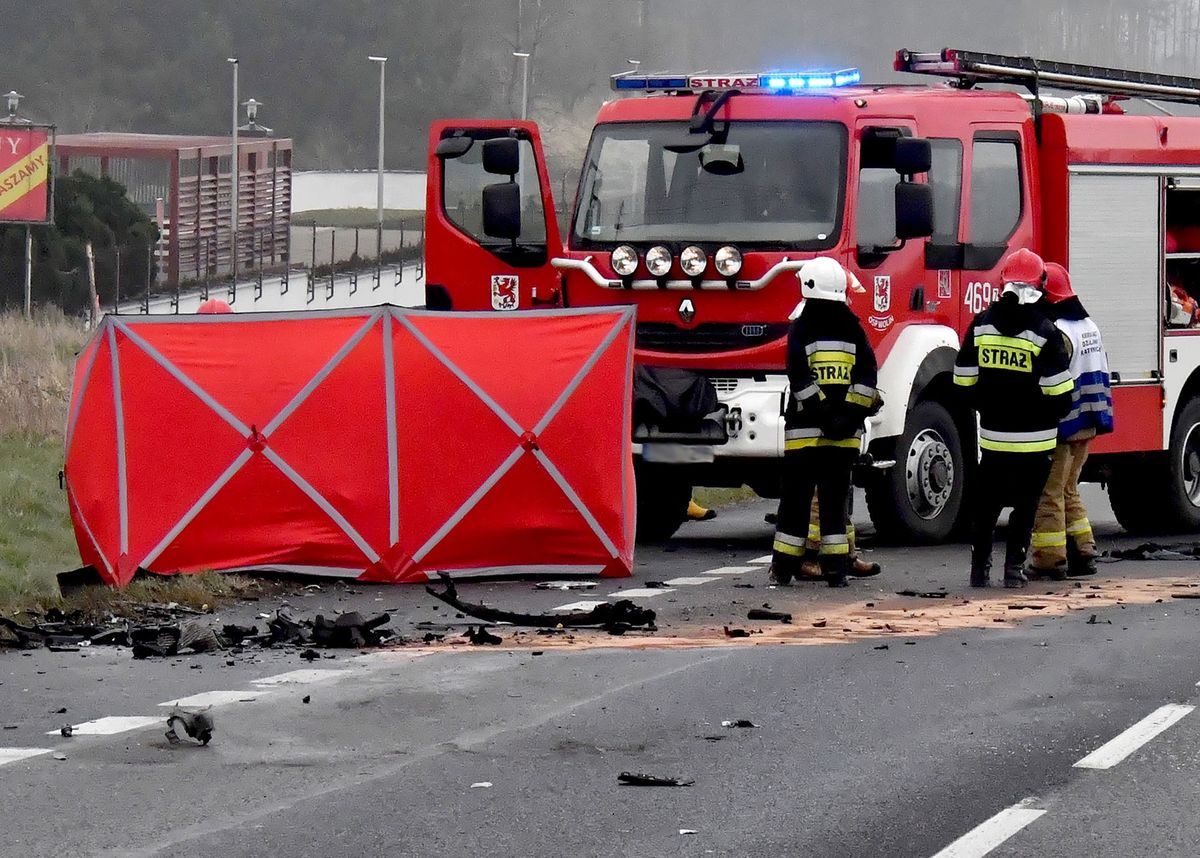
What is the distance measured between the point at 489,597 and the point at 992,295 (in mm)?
4386

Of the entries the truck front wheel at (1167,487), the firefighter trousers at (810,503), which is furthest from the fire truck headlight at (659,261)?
the truck front wheel at (1167,487)

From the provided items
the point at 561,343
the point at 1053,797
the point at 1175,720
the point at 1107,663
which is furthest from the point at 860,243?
the point at 1053,797

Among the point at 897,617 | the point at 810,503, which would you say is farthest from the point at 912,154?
the point at 897,617

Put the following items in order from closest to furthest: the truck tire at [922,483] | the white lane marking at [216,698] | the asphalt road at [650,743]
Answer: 1. the asphalt road at [650,743]
2. the white lane marking at [216,698]
3. the truck tire at [922,483]

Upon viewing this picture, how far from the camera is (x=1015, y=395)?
1261 cm

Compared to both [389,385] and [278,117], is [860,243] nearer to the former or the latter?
[389,385]

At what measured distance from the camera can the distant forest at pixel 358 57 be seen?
86312 mm

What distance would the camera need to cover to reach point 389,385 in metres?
12.7

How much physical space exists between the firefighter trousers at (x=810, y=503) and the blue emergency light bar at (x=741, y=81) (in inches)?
115

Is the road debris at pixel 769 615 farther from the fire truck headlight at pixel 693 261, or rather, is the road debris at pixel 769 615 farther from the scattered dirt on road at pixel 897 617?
the fire truck headlight at pixel 693 261

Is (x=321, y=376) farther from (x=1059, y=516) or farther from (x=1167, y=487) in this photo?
(x=1167, y=487)

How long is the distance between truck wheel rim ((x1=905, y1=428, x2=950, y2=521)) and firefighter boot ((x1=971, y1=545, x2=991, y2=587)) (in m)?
1.88

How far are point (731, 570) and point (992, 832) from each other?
22.9 ft

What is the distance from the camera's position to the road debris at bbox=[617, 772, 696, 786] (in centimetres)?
726
